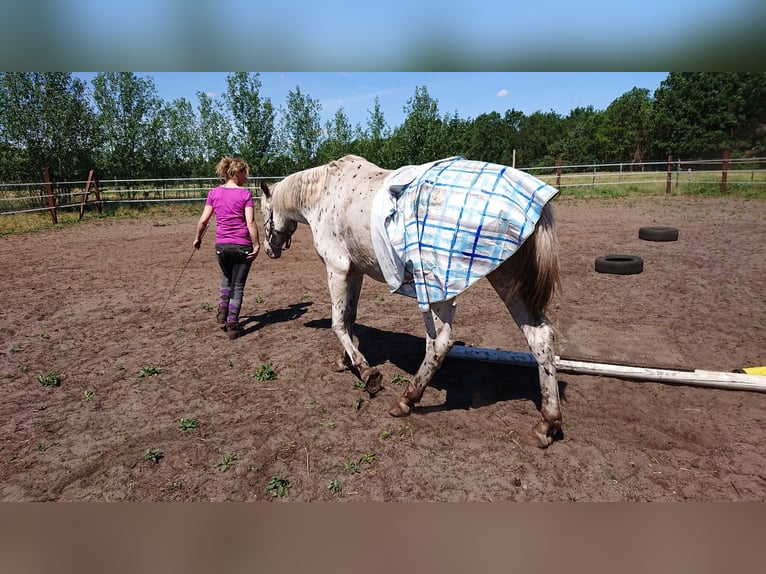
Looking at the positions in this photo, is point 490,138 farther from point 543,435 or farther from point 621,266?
point 543,435

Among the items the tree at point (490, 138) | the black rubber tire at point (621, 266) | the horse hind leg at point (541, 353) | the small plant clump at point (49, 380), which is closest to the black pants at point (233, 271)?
the small plant clump at point (49, 380)

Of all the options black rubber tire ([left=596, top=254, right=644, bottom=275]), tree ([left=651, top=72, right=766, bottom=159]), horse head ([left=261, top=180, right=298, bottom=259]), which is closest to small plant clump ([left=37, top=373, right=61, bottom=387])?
horse head ([left=261, top=180, right=298, bottom=259])

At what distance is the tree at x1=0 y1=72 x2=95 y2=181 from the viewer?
A: 56.5 feet

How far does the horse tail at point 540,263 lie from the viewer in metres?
3.04

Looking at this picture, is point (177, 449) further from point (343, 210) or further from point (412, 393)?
point (343, 210)

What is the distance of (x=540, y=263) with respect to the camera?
10.0 ft

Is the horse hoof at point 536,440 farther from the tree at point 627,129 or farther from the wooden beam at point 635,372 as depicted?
the tree at point 627,129

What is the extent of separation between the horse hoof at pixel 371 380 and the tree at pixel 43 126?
20.0 metres

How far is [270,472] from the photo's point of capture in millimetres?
2945

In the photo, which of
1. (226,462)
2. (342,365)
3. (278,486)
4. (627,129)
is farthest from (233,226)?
(627,129)

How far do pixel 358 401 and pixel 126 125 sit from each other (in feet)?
75.6

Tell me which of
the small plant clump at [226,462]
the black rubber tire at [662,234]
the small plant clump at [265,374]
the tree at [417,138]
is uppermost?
the tree at [417,138]

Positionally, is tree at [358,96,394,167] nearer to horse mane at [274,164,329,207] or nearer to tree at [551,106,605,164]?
horse mane at [274,164,329,207]

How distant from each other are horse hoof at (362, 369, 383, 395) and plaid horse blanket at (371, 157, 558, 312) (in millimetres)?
1041
